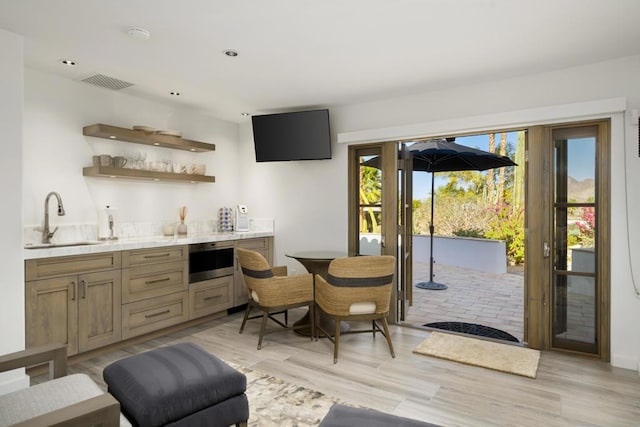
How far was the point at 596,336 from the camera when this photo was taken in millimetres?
3301

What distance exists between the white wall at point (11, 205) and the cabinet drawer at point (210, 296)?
1.62m

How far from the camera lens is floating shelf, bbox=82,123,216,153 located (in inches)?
147

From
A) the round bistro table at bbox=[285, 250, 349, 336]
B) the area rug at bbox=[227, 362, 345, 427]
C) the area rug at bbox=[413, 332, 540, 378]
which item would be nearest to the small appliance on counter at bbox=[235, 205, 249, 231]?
the round bistro table at bbox=[285, 250, 349, 336]

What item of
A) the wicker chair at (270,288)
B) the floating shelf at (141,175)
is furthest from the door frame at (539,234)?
the floating shelf at (141,175)

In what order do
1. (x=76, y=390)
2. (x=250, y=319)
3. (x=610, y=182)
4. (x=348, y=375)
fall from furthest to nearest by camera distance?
(x=250, y=319) < (x=610, y=182) < (x=348, y=375) < (x=76, y=390)

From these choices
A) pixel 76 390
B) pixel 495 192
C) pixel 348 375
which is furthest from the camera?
pixel 495 192

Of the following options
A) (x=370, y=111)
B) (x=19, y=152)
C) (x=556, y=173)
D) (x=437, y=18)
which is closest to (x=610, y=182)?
(x=556, y=173)

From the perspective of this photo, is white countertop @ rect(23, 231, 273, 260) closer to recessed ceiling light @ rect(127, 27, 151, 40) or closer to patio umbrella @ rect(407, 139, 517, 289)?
recessed ceiling light @ rect(127, 27, 151, 40)

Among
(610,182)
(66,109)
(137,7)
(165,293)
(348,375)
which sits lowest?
(348,375)

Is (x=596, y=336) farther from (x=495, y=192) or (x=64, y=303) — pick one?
(x=495, y=192)

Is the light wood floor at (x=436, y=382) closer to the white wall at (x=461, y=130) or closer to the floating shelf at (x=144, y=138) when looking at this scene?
the white wall at (x=461, y=130)

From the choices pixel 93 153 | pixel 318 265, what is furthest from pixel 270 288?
pixel 93 153

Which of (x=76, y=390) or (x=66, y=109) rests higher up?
(x=66, y=109)

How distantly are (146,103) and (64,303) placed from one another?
2.36m
